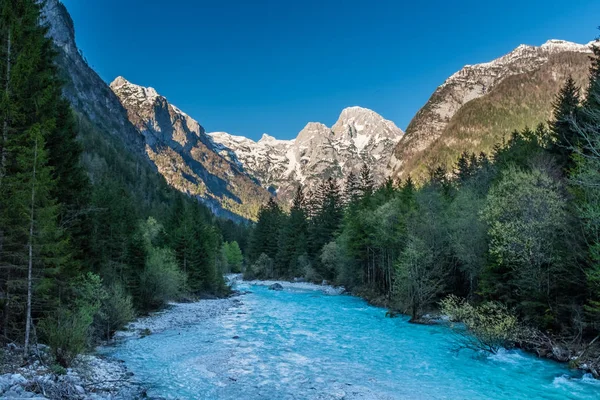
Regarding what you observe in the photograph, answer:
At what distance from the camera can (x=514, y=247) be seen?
24781 millimetres

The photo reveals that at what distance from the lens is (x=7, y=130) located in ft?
50.6

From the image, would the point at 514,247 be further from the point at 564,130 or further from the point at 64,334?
the point at 64,334

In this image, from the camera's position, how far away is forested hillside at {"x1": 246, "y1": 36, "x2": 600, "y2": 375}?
20891mm

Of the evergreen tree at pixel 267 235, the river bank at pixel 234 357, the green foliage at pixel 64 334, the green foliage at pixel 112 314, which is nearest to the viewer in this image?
the river bank at pixel 234 357

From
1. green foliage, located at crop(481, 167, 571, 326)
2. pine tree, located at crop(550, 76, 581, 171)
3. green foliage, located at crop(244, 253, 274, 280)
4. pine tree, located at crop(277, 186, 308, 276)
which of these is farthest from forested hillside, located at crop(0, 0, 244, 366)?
green foliage, located at crop(244, 253, 274, 280)

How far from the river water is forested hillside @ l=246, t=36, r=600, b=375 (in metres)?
2.53

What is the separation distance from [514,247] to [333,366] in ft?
46.6

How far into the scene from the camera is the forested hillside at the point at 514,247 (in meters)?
20.9

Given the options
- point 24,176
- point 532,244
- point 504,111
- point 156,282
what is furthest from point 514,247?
point 504,111

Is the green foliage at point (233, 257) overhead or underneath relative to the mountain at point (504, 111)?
underneath

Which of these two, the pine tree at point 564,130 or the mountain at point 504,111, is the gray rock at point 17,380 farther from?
the mountain at point 504,111

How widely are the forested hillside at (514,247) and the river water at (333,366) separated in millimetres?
2526

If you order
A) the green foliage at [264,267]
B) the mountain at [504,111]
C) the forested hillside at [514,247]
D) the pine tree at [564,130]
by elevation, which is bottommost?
the green foliage at [264,267]

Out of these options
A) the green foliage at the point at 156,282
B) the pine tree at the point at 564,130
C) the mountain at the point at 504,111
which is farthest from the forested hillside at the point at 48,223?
the mountain at the point at 504,111
